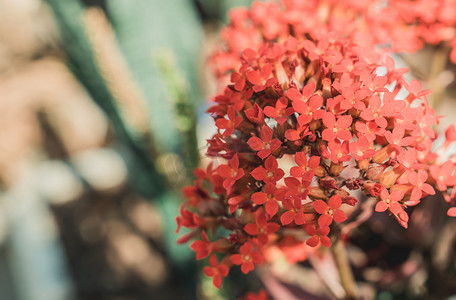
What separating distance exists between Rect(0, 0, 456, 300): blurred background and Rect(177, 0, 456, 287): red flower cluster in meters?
0.24

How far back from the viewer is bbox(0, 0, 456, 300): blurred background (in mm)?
633

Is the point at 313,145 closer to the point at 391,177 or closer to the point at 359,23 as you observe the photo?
the point at 391,177

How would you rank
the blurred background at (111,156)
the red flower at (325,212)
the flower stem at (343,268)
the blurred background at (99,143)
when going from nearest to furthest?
1. the red flower at (325,212)
2. the flower stem at (343,268)
3. the blurred background at (111,156)
4. the blurred background at (99,143)

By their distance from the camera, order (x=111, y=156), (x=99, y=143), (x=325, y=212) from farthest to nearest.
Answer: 1. (x=99, y=143)
2. (x=111, y=156)
3. (x=325, y=212)

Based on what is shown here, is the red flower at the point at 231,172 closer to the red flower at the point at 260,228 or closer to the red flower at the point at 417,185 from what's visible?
the red flower at the point at 260,228

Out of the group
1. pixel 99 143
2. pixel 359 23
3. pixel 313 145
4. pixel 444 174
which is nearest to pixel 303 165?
pixel 313 145

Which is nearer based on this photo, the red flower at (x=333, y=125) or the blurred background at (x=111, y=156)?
the red flower at (x=333, y=125)

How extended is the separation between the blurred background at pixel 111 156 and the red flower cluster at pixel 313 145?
0.24 meters

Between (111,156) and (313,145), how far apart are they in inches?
46.8

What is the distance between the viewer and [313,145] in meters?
0.34

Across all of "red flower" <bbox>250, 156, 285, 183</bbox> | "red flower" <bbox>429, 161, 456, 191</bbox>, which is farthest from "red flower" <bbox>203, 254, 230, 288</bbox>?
"red flower" <bbox>429, 161, 456, 191</bbox>

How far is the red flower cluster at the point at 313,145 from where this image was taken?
311 millimetres

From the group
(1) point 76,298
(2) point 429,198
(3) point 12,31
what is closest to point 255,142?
(2) point 429,198

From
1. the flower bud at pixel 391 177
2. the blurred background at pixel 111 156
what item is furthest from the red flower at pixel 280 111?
the blurred background at pixel 111 156
